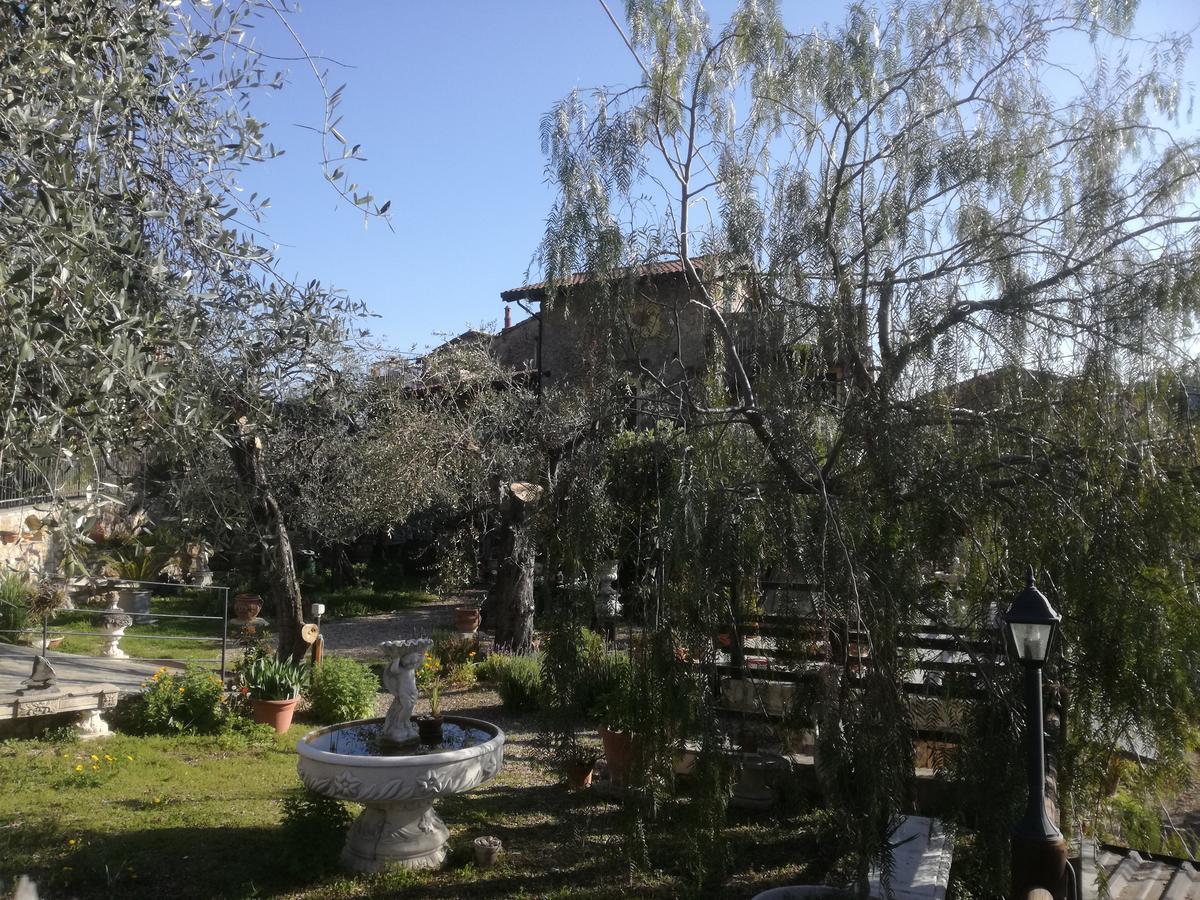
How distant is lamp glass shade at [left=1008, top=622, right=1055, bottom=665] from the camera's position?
393 cm

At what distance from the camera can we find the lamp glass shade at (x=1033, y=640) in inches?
155

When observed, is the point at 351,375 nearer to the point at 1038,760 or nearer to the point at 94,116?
the point at 94,116

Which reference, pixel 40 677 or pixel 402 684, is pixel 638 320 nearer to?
pixel 402 684

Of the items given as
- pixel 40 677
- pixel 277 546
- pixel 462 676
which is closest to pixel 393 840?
pixel 40 677

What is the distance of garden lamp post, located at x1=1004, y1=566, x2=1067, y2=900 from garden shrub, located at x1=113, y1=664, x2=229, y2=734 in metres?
7.85

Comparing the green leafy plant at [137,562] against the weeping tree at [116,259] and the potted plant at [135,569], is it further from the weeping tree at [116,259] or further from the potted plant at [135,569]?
the weeping tree at [116,259]

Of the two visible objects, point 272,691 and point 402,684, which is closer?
point 402,684

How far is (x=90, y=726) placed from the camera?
9.09 m

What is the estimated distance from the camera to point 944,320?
485 cm

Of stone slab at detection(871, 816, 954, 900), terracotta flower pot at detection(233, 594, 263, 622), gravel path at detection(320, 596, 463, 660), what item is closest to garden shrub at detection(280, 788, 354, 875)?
stone slab at detection(871, 816, 954, 900)

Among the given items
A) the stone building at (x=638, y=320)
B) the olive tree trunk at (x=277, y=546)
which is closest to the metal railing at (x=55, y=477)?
the stone building at (x=638, y=320)

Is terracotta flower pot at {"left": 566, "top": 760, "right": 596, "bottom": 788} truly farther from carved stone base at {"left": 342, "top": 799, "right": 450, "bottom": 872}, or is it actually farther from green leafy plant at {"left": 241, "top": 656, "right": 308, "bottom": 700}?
green leafy plant at {"left": 241, "top": 656, "right": 308, "bottom": 700}

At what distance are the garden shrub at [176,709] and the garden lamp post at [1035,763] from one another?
785 cm

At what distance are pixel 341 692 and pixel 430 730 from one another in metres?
3.83
